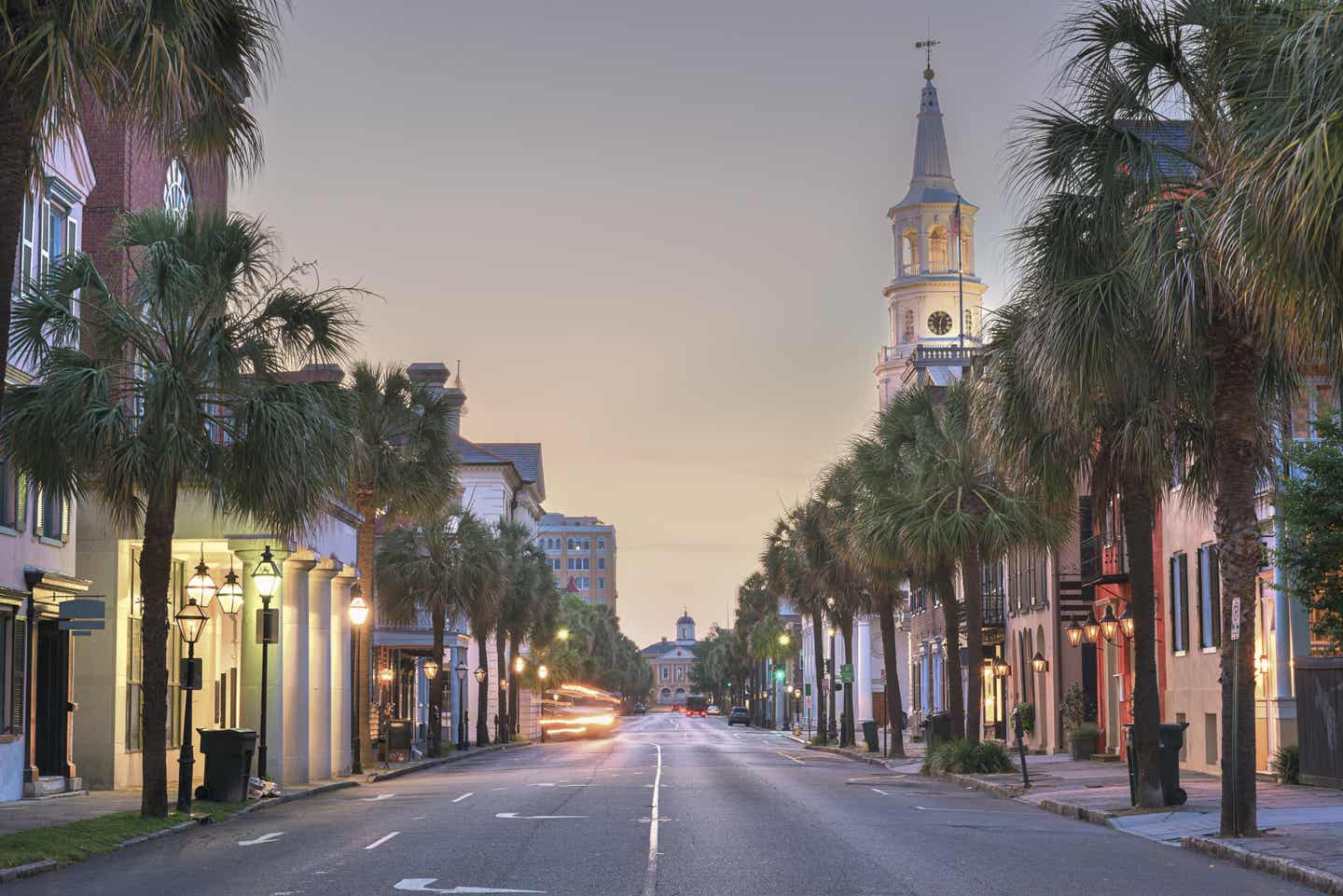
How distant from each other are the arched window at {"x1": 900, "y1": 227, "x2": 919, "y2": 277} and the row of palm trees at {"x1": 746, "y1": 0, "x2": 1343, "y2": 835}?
310ft

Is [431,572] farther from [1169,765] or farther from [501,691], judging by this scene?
[1169,765]

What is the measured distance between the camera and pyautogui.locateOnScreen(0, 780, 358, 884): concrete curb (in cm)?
1597

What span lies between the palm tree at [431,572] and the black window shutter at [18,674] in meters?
27.1

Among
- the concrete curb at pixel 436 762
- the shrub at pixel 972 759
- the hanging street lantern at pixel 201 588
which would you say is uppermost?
the hanging street lantern at pixel 201 588

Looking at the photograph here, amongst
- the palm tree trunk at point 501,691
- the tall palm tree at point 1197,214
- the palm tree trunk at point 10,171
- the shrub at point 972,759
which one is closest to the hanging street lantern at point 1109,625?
the shrub at point 972,759

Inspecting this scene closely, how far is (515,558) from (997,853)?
189ft

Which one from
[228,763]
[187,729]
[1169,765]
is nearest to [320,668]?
[228,763]

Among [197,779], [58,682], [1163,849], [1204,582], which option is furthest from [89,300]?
[1204,582]

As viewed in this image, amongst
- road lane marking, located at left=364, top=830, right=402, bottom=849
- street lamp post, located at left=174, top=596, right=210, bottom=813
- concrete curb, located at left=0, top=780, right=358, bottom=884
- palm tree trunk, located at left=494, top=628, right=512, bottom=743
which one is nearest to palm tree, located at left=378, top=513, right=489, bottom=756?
palm tree trunk, located at left=494, top=628, right=512, bottom=743

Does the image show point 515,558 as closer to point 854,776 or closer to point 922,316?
point 854,776

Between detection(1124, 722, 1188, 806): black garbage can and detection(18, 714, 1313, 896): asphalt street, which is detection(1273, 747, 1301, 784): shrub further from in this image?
detection(1124, 722, 1188, 806): black garbage can

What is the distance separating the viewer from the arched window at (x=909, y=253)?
389ft

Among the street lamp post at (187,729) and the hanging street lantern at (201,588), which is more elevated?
the hanging street lantern at (201,588)

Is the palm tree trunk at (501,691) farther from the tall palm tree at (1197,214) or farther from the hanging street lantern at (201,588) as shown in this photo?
the tall palm tree at (1197,214)
